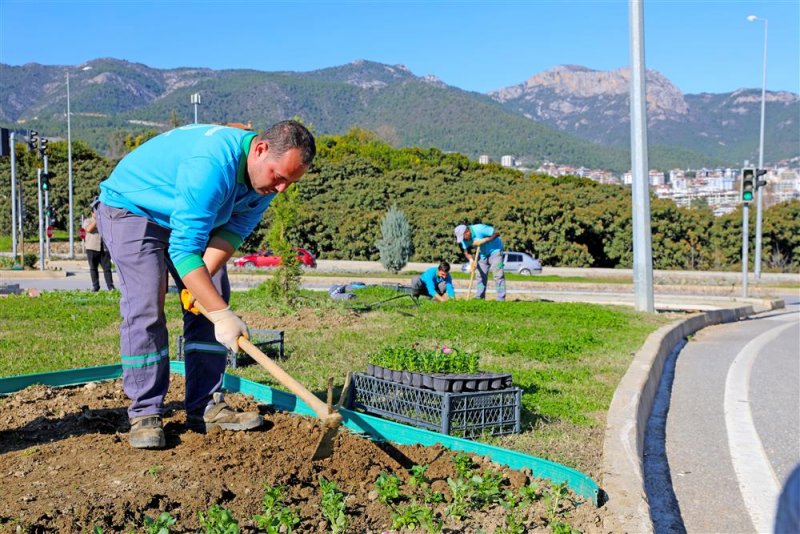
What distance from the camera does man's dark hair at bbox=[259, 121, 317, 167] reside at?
13.6 feet

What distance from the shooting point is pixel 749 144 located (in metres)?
195

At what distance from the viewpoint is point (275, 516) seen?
321 centimetres

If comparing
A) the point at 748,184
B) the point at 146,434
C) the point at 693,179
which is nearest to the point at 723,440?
the point at 146,434

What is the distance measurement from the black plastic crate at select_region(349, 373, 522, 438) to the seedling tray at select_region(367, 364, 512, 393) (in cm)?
6

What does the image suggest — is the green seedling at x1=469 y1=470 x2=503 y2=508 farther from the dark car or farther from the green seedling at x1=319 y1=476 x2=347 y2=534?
the dark car

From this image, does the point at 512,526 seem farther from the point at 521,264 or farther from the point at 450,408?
the point at 521,264

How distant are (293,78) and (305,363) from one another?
7448 inches

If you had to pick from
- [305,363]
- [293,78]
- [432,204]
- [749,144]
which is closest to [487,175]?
[432,204]

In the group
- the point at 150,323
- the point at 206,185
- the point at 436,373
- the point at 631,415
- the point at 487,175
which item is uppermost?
the point at 487,175

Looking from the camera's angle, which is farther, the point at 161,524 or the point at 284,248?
the point at 284,248

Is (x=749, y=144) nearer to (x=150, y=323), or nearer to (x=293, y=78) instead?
(x=293, y=78)


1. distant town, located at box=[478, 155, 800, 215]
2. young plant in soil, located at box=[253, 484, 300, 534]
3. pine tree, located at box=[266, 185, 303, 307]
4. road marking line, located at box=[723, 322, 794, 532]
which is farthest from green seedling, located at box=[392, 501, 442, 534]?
distant town, located at box=[478, 155, 800, 215]

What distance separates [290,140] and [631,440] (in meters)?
2.80

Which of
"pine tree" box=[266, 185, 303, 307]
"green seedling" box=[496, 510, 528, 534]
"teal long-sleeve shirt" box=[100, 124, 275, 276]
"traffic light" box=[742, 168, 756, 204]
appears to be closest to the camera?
"green seedling" box=[496, 510, 528, 534]
